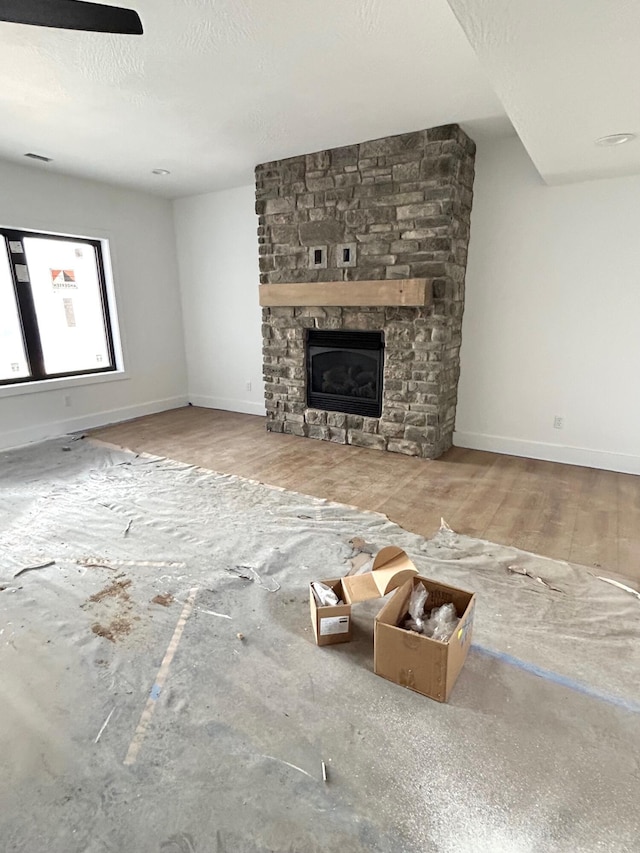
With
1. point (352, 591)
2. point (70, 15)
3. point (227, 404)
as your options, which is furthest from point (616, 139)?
point (227, 404)

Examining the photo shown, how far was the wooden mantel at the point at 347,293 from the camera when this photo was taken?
142 inches

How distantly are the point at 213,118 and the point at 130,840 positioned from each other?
376cm

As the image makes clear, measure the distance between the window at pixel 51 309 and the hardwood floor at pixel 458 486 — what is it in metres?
0.89

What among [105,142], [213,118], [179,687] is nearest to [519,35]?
[213,118]

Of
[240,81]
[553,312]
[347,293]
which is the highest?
[240,81]

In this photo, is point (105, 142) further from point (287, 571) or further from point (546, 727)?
point (546, 727)

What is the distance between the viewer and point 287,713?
1.50 meters

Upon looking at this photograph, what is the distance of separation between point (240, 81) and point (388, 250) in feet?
5.42

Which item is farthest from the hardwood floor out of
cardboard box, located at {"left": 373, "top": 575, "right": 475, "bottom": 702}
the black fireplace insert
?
cardboard box, located at {"left": 373, "top": 575, "right": 475, "bottom": 702}

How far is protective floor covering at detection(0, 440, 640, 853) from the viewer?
1170mm

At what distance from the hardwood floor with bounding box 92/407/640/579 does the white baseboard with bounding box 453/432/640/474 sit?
A: 10 centimetres

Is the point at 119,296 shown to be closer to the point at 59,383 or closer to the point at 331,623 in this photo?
the point at 59,383

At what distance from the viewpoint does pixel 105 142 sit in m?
3.62

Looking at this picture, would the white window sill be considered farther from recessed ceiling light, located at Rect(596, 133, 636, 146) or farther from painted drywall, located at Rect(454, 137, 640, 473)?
recessed ceiling light, located at Rect(596, 133, 636, 146)
